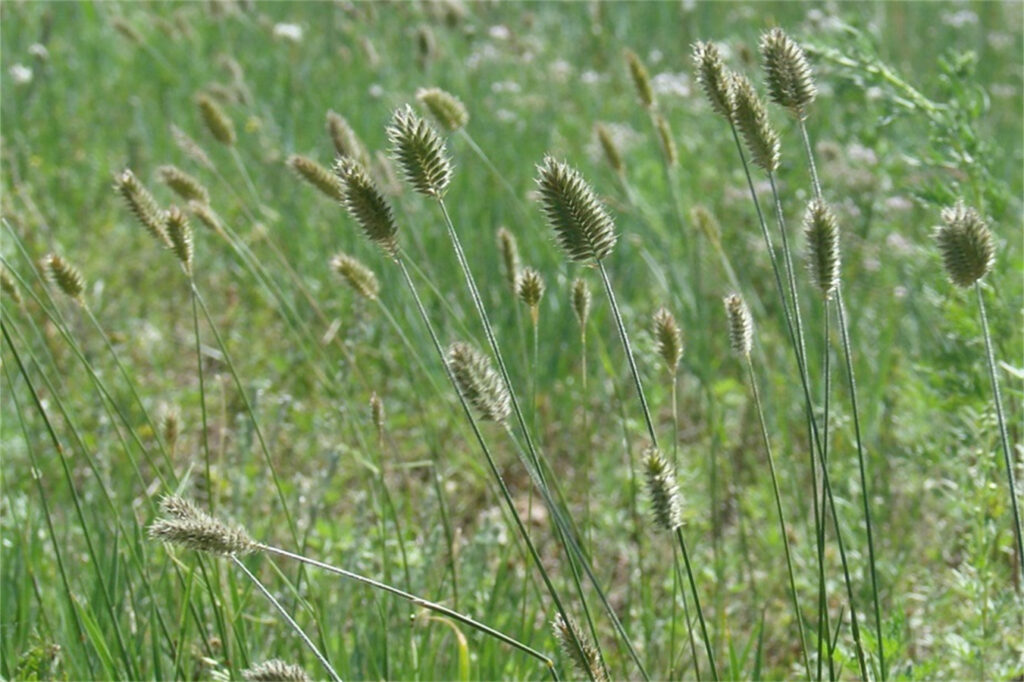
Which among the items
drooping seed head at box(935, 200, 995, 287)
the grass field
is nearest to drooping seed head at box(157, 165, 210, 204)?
the grass field

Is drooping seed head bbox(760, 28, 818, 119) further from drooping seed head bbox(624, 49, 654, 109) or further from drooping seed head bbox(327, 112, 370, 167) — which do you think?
drooping seed head bbox(624, 49, 654, 109)

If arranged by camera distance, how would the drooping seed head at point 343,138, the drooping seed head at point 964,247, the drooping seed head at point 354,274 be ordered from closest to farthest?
1. the drooping seed head at point 964,247
2. the drooping seed head at point 354,274
3. the drooping seed head at point 343,138

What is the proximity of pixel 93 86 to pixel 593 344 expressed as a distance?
2940 millimetres

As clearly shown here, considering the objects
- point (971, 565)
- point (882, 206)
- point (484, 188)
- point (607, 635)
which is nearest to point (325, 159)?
point (484, 188)

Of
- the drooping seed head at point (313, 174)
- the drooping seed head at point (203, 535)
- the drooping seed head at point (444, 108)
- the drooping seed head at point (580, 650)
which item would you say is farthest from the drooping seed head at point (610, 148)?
the drooping seed head at point (203, 535)

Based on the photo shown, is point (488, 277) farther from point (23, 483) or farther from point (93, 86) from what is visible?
point (93, 86)

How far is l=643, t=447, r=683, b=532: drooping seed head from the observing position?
1370mm

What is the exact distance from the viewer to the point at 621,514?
2.90 metres

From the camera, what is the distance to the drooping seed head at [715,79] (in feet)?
5.00

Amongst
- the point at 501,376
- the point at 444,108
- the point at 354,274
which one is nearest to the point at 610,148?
the point at 444,108

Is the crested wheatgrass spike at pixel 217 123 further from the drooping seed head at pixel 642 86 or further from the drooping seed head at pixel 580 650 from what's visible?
the drooping seed head at pixel 580 650

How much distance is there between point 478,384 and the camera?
138 cm

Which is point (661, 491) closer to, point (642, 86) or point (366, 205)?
point (366, 205)

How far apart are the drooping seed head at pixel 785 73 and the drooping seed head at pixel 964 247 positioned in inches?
8.7
